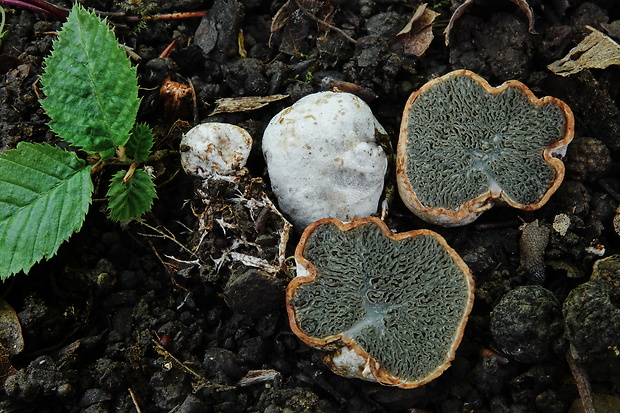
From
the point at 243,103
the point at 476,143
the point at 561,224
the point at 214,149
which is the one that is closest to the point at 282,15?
the point at 243,103

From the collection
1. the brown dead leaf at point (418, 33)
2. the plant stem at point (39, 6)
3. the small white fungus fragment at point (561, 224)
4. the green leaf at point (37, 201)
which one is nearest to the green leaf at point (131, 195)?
the green leaf at point (37, 201)

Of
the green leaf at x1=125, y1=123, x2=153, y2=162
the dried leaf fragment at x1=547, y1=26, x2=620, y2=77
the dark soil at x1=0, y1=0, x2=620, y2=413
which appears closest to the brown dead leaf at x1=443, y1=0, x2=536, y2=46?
the dark soil at x1=0, y1=0, x2=620, y2=413

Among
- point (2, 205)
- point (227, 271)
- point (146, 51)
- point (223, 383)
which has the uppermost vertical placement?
point (146, 51)

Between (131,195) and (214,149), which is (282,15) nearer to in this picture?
(214,149)

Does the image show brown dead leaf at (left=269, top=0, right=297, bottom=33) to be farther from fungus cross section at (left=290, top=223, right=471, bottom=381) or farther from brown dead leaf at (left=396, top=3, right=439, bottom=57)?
fungus cross section at (left=290, top=223, right=471, bottom=381)

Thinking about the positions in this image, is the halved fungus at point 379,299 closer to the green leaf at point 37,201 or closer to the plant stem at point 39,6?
the green leaf at point 37,201

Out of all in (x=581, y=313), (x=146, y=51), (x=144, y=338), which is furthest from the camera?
(x=146, y=51)

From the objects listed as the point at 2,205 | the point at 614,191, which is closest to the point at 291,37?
the point at 2,205

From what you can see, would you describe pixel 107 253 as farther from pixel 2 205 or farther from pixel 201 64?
pixel 201 64
